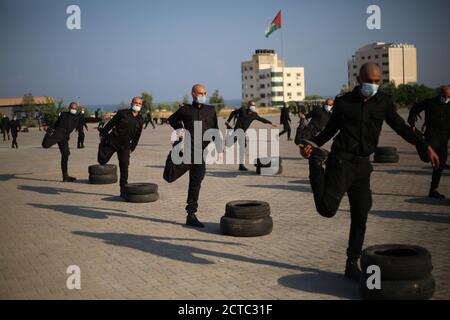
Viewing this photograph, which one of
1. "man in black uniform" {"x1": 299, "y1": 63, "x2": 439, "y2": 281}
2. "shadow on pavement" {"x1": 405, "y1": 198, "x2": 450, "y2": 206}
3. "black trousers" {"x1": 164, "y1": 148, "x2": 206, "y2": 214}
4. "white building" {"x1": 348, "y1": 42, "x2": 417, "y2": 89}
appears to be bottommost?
"shadow on pavement" {"x1": 405, "y1": 198, "x2": 450, "y2": 206}

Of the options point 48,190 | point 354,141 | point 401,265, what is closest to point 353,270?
point 401,265

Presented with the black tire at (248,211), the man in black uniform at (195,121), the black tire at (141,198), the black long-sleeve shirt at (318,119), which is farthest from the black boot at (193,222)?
the black long-sleeve shirt at (318,119)

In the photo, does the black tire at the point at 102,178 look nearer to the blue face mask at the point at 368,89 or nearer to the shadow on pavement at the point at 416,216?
the shadow on pavement at the point at 416,216

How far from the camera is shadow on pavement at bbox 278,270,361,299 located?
5664 mm

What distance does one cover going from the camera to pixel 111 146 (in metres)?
12.7

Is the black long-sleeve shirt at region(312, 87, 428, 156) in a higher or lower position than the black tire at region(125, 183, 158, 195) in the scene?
higher

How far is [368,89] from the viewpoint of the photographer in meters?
5.66

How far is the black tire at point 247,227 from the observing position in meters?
8.35

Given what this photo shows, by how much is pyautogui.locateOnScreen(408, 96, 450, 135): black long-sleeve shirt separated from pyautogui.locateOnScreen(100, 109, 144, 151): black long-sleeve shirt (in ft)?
20.0

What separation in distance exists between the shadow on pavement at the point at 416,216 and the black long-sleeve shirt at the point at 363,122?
12.1 feet

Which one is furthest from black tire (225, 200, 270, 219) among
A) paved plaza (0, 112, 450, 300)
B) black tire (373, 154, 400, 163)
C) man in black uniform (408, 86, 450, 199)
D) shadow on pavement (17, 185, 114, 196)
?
black tire (373, 154, 400, 163)

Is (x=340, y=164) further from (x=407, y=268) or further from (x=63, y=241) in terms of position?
(x=63, y=241)

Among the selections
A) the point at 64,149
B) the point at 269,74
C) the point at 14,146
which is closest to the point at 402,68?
the point at 269,74

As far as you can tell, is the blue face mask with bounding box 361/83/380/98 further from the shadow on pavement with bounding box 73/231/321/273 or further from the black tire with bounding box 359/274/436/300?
the shadow on pavement with bounding box 73/231/321/273
